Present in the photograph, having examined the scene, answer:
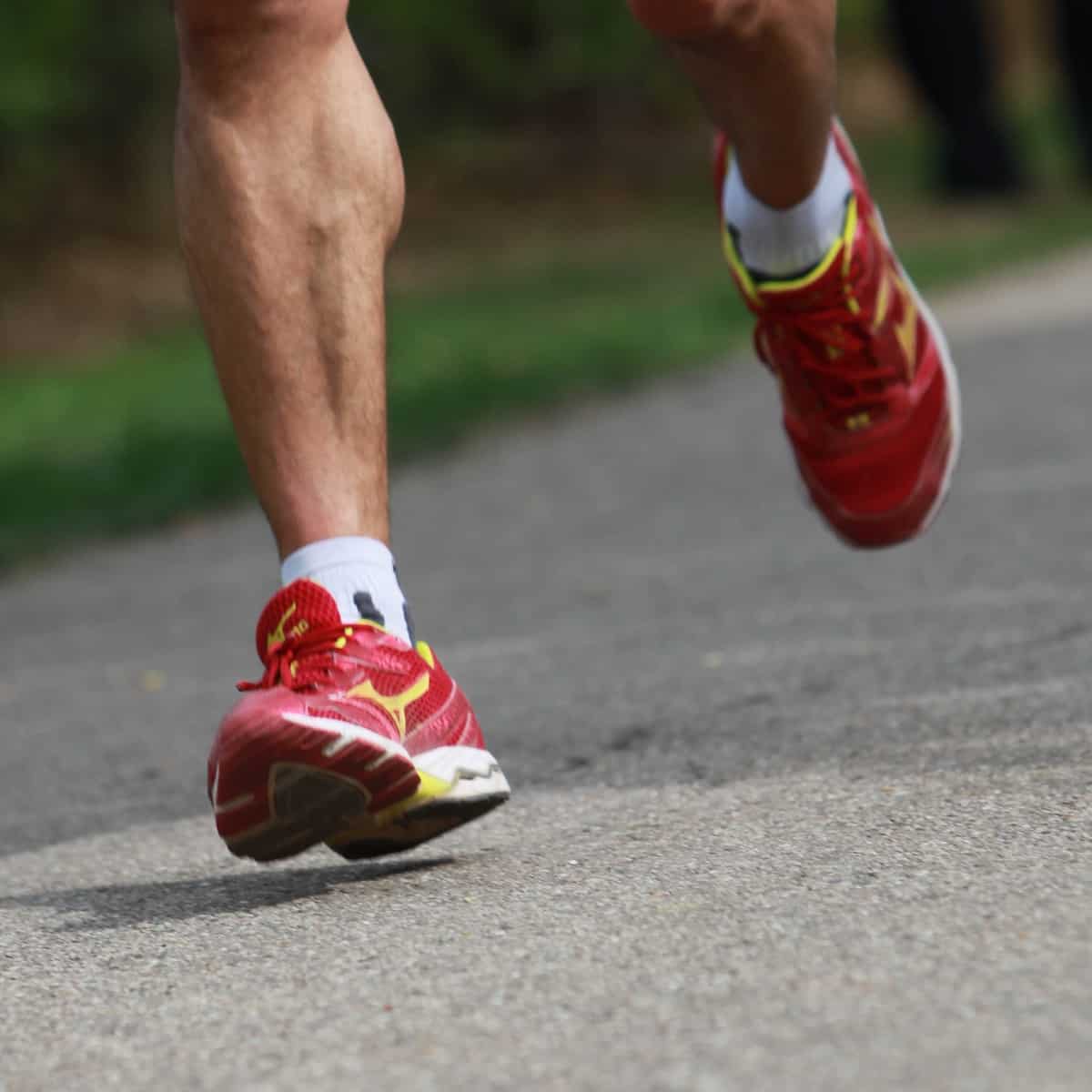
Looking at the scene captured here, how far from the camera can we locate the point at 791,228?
8.88 ft

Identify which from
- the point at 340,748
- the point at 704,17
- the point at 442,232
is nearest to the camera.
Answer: the point at 340,748

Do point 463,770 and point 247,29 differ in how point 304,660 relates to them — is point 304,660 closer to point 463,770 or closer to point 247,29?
point 463,770

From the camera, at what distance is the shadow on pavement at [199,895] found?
2.00 m

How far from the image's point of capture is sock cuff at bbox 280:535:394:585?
2.12m

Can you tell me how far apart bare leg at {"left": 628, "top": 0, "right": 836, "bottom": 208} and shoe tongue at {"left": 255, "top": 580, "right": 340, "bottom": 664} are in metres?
0.72

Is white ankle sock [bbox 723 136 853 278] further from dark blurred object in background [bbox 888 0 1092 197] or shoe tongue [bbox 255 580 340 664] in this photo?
dark blurred object in background [bbox 888 0 1092 197]

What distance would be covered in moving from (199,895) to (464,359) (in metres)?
7.14

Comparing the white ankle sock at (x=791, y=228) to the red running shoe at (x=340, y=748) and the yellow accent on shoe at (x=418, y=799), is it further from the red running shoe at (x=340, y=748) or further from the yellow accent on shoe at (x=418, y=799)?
the yellow accent on shoe at (x=418, y=799)

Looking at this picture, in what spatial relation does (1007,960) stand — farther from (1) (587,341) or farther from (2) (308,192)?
(1) (587,341)

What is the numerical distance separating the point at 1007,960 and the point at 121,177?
1841 cm

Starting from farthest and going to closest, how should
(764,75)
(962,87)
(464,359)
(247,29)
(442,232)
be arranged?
(442,232) → (962,87) → (464,359) → (764,75) → (247,29)

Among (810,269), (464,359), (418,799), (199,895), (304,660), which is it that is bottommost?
(464,359)

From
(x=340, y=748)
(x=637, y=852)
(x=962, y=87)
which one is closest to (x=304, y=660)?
(x=340, y=748)

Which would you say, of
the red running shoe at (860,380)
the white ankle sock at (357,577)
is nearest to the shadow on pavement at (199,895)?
the white ankle sock at (357,577)
